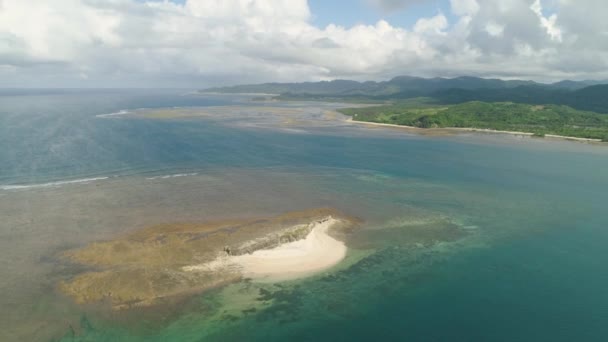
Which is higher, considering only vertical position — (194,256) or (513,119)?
→ (513,119)

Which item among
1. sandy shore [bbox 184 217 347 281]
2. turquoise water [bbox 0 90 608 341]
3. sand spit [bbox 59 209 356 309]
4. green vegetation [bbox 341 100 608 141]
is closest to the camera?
turquoise water [bbox 0 90 608 341]

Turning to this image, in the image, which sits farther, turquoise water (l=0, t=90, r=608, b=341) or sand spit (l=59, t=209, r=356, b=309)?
sand spit (l=59, t=209, r=356, b=309)

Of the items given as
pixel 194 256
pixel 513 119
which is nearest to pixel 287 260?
pixel 194 256

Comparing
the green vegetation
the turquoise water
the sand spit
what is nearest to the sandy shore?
the sand spit

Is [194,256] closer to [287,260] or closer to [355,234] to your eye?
[287,260]

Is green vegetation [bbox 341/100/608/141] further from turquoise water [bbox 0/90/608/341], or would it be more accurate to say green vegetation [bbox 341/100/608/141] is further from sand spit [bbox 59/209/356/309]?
sand spit [bbox 59/209/356/309]

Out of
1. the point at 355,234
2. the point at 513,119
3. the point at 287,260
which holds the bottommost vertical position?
the point at 287,260

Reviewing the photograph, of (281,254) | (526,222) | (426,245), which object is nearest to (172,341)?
(281,254)
